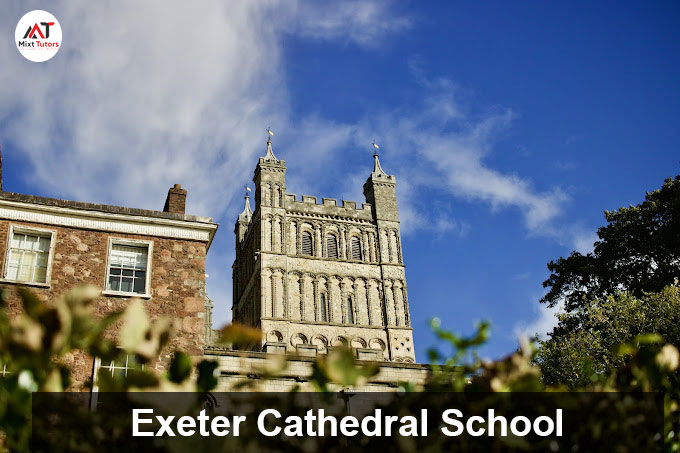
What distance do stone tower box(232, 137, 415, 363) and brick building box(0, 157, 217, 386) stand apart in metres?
39.4

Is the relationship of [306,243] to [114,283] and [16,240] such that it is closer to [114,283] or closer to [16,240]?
[114,283]

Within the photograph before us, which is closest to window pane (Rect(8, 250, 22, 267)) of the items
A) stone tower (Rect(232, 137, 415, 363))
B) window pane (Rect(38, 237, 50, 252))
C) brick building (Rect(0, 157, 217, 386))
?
brick building (Rect(0, 157, 217, 386))

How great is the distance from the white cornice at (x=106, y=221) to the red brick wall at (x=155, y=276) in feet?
0.48

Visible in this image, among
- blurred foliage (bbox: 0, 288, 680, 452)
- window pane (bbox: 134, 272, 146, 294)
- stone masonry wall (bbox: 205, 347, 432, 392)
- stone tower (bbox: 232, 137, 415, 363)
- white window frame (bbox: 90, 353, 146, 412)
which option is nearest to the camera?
blurred foliage (bbox: 0, 288, 680, 452)

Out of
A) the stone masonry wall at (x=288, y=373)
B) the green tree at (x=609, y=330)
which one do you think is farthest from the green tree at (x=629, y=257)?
the stone masonry wall at (x=288, y=373)

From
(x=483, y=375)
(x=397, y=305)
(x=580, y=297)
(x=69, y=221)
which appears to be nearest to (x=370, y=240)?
(x=397, y=305)

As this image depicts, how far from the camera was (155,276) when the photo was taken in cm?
1575

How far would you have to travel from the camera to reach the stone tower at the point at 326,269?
187 ft

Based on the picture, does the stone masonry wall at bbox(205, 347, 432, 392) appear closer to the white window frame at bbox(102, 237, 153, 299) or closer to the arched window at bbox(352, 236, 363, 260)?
the white window frame at bbox(102, 237, 153, 299)

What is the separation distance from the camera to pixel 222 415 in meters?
2.56

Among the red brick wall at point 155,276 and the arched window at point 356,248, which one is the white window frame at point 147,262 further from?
the arched window at point 356,248

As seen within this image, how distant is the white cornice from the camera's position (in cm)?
1562

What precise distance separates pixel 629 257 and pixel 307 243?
30.6m

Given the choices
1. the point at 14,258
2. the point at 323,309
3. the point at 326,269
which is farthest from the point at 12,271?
the point at 326,269
